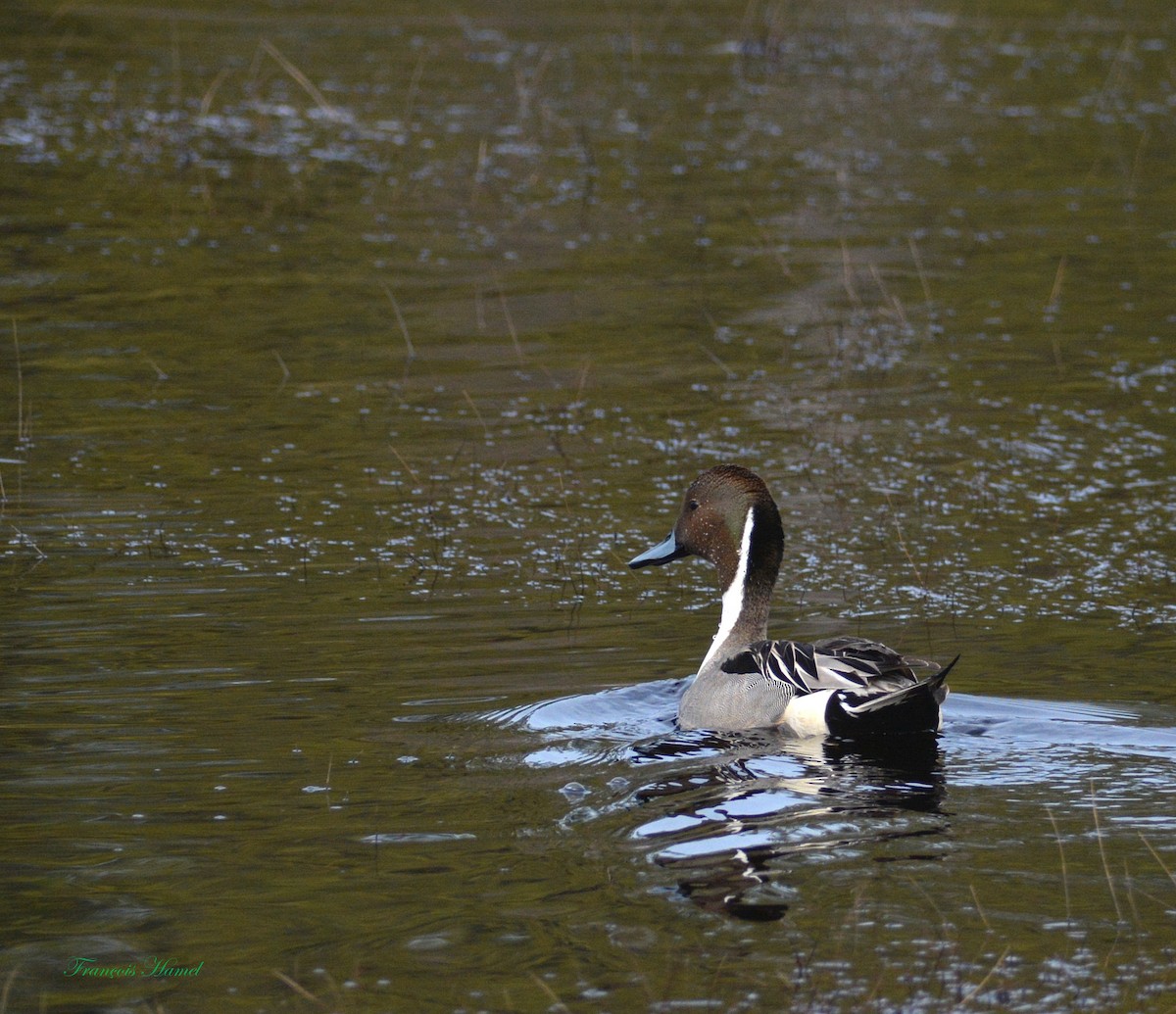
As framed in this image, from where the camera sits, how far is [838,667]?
6867mm

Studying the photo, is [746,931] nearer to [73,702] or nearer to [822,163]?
[73,702]

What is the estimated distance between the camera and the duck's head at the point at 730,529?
25.6ft

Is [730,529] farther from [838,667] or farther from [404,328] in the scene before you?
[404,328]

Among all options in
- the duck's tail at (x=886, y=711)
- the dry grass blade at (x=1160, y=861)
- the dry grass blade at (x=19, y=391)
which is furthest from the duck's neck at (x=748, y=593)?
the dry grass blade at (x=19, y=391)

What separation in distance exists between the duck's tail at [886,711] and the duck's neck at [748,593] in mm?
825

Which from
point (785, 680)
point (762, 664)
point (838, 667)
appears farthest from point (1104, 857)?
point (762, 664)

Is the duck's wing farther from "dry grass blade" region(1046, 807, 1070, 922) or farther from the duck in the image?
"dry grass blade" region(1046, 807, 1070, 922)

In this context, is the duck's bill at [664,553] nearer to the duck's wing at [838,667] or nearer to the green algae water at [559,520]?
the green algae water at [559,520]

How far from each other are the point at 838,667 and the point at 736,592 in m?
0.99

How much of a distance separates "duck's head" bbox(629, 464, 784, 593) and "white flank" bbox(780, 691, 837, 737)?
846 millimetres

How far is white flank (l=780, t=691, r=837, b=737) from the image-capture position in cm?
689

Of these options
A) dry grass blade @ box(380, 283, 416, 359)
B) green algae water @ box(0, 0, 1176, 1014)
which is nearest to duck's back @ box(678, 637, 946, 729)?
green algae water @ box(0, 0, 1176, 1014)
